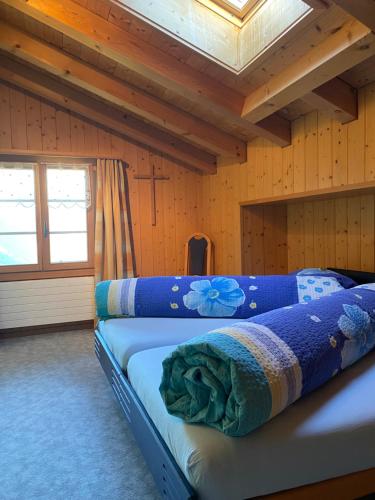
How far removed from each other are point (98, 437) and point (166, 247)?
259cm

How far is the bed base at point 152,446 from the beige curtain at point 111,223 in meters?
2.06

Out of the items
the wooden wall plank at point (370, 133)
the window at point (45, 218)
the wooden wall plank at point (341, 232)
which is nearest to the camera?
the wooden wall plank at point (370, 133)

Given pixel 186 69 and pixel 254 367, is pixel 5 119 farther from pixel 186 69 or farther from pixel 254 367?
pixel 254 367

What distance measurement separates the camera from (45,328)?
400 centimetres

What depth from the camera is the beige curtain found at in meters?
3.96

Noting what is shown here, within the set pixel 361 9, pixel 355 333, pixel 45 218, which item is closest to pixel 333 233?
pixel 355 333

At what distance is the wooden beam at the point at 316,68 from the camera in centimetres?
168

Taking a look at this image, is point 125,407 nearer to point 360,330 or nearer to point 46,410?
point 46,410

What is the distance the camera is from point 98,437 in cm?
199

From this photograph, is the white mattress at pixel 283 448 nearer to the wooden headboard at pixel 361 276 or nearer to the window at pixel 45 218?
the wooden headboard at pixel 361 276

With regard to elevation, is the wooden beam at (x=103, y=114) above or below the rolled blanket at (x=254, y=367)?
above

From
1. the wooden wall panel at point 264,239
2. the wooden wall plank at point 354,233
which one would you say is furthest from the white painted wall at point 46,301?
the wooden wall plank at point 354,233

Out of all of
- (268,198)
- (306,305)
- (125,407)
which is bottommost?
(125,407)

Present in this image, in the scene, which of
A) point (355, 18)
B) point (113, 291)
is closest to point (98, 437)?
point (113, 291)
